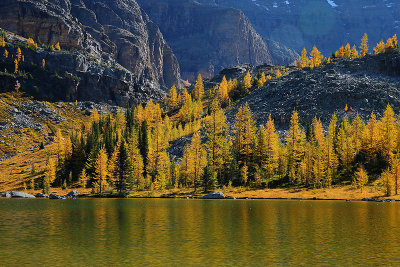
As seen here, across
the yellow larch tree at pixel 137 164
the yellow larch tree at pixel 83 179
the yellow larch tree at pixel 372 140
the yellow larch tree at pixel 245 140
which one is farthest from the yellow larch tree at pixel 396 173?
the yellow larch tree at pixel 83 179

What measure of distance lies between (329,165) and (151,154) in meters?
56.0

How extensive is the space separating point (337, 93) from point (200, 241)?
158280 millimetres

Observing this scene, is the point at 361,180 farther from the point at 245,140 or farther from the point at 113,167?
the point at 113,167

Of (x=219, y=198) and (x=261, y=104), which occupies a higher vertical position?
(x=261, y=104)

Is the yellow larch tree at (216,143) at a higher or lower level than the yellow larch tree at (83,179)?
higher

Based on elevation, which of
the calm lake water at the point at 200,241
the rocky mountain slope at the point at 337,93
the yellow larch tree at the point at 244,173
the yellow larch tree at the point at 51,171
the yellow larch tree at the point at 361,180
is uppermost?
the rocky mountain slope at the point at 337,93

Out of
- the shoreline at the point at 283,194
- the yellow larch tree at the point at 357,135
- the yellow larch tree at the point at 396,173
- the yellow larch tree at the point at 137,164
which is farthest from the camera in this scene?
the yellow larch tree at the point at 357,135

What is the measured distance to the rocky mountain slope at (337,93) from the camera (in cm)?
15925

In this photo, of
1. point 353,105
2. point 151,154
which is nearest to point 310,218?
point 151,154

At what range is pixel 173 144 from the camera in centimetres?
15788

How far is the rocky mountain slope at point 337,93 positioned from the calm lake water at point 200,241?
377 feet

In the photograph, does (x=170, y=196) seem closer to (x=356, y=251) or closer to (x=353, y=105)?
(x=356, y=251)

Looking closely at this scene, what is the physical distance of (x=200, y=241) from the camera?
30688 mm

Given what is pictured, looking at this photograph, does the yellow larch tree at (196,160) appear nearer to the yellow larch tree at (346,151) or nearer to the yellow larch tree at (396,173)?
the yellow larch tree at (346,151)
